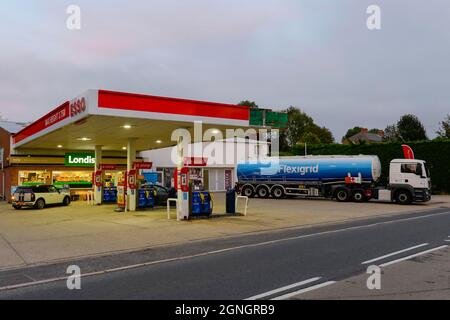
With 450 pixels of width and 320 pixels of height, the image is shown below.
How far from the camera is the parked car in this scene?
2397 cm

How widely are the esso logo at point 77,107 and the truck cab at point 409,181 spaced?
20.2 meters

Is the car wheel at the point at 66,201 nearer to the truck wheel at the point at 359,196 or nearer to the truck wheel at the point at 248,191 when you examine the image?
the truck wheel at the point at 248,191

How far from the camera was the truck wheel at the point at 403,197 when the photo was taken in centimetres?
2648

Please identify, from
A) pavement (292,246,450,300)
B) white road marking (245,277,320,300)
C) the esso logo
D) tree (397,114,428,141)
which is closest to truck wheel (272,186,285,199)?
the esso logo

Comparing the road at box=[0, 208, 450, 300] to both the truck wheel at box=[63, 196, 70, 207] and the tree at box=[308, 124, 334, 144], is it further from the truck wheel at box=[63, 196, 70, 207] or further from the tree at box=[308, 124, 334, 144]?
the tree at box=[308, 124, 334, 144]

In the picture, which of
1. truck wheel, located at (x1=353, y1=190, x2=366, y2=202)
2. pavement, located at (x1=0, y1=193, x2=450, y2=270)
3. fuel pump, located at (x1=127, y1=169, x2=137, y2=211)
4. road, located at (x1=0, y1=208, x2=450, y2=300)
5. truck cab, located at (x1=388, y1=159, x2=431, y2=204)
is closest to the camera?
road, located at (x1=0, y1=208, x2=450, y2=300)

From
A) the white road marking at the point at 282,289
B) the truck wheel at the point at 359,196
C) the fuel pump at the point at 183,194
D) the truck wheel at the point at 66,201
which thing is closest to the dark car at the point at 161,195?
the truck wheel at the point at 66,201

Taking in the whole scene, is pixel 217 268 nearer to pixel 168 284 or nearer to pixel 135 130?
pixel 168 284

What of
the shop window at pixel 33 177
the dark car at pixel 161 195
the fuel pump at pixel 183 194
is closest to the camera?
the fuel pump at pixel 183 194

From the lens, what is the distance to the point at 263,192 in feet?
112

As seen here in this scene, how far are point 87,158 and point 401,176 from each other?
23606 mm

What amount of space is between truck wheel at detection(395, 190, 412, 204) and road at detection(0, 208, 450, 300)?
46.7ft

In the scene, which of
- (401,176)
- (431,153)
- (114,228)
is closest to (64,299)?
(114,228)

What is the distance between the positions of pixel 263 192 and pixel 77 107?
21.0 metres
